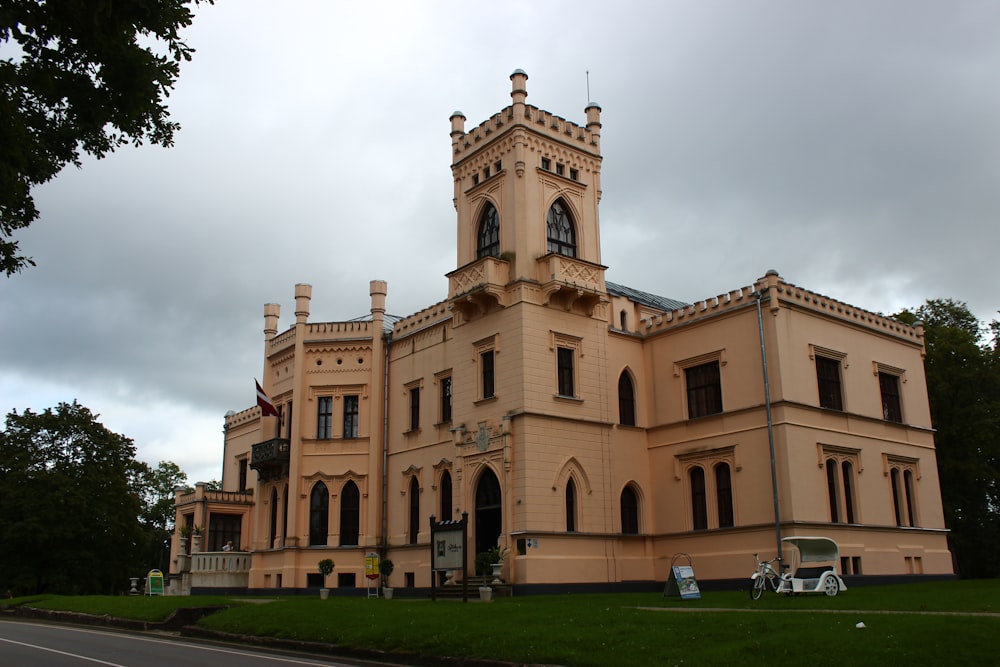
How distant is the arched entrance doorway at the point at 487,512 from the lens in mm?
31266

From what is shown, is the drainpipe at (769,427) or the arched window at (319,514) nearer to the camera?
the drainpipe at (769,427)

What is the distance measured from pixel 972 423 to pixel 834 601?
24668mm

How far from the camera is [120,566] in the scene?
1994 inches

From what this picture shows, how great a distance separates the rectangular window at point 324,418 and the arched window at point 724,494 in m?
16.6

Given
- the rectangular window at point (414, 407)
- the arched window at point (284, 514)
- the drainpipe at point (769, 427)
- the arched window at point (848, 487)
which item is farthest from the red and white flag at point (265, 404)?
the arched window at point (848, 487)

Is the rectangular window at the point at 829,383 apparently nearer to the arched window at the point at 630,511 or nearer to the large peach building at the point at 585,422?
the large peach building at the point at 585,422

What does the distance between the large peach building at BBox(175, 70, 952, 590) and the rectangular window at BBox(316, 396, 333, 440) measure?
0.11 metres

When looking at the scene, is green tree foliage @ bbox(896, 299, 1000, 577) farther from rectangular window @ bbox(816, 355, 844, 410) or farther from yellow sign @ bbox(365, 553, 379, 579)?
yellow sign @ bbox(365, 553, 379, 579)

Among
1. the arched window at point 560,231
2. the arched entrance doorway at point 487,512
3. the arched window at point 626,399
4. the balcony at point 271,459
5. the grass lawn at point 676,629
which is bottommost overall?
the grass lawn at point 676,629

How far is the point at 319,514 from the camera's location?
1487 inches

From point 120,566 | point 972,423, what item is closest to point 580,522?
→ point 972,423

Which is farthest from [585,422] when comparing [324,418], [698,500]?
[324,418]

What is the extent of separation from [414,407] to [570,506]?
30.8ft

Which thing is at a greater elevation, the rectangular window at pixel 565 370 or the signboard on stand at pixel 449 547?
the rectangular window at pixel 565 370
